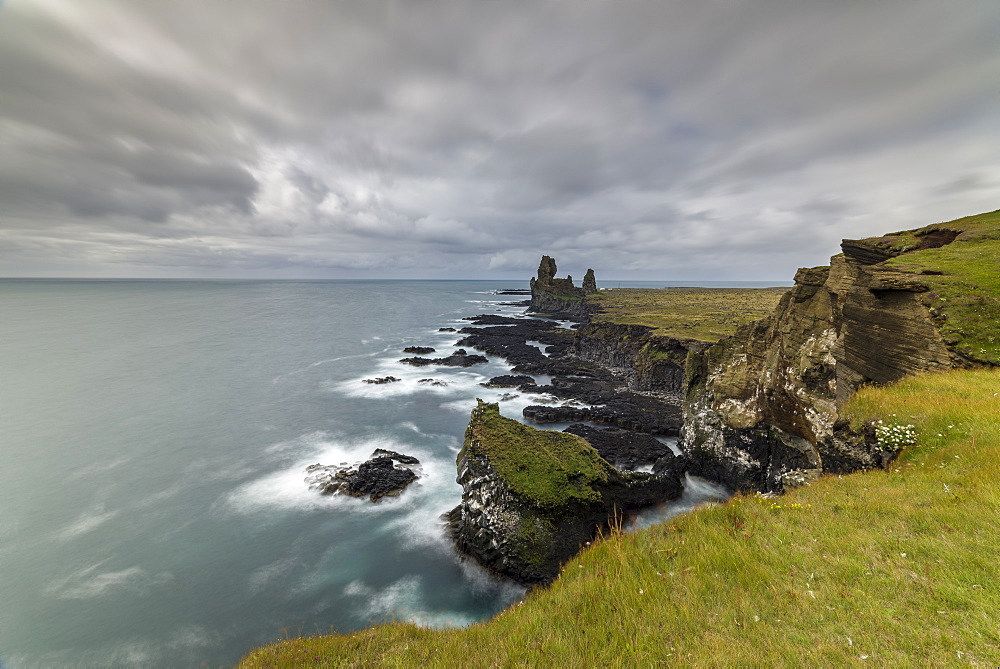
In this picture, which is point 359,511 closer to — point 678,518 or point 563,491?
point 563,491

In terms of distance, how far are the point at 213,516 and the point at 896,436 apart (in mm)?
35940

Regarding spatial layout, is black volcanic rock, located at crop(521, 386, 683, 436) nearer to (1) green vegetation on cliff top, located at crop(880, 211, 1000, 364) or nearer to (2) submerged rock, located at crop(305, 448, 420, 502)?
(2) submerged rock, located at crop(305, 448, 420, 502)

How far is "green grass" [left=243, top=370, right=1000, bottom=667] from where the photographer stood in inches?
206

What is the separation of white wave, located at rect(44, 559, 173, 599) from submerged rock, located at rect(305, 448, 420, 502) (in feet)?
30.5

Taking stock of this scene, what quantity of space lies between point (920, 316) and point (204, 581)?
Answer: 121 feet

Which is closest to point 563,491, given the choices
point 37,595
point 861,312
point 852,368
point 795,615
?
point 795,615

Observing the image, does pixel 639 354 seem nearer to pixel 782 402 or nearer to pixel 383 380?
pixel 782 402

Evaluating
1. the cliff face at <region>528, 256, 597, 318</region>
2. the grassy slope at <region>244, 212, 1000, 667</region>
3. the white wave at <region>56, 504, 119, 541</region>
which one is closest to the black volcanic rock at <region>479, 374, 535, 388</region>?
the white wave at <region>56, 504, 119, 541</region>

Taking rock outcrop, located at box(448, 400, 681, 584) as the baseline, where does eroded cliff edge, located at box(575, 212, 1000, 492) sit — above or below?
above

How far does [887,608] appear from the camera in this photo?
5531mm

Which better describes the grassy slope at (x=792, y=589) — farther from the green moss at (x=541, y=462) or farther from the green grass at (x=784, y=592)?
the green moss at (x=541, y=462)

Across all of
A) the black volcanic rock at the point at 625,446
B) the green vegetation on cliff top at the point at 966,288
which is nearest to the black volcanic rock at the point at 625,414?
the black volcanic rock at the point at 625,446

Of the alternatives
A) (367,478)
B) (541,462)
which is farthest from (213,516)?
(541,462)

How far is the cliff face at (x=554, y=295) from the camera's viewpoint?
14375 cm
